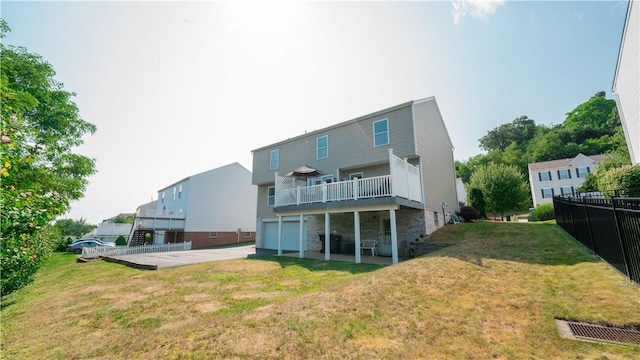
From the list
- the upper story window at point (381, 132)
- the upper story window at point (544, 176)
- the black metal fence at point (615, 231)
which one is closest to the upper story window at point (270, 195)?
the upper story window at point (381, 132)

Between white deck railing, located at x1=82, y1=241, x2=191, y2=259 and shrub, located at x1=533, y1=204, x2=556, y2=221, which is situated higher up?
shrub, located at x1=533, y1=204, x2=556, y2=221

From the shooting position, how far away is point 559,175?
38.2 metres

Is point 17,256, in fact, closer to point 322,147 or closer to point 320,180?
point 320,180

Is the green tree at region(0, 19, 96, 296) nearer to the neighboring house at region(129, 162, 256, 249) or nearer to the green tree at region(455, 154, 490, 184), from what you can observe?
the neighboring house at region(129, 162, 256, 249)

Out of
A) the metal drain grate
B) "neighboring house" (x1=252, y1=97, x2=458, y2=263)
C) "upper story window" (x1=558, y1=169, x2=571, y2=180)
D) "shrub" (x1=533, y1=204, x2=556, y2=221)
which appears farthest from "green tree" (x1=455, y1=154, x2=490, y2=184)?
the metal drain grate

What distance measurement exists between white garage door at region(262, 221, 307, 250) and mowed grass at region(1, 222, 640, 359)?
922 cm

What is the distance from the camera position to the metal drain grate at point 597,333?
3.04 m

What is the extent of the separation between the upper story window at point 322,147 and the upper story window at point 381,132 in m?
3.33

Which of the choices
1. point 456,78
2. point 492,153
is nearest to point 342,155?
point 456,78

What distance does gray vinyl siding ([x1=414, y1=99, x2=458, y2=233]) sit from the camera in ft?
43.6

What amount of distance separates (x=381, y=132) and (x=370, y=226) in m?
5.27

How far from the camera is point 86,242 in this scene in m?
25.0

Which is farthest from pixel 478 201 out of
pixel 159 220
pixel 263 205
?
pixel 159 220

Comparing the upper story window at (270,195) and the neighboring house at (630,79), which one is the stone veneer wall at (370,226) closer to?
the upper story window at (270,195)
